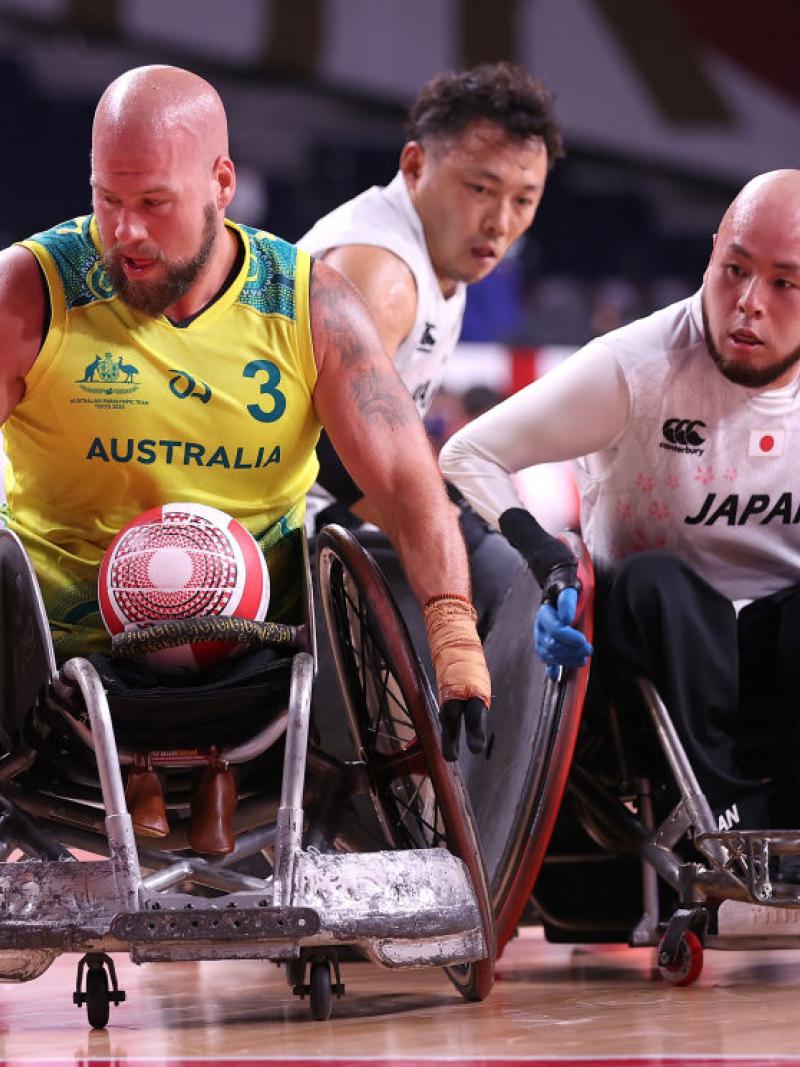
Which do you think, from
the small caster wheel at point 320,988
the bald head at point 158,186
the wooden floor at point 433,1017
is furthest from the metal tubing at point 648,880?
the bald head at point 158,186

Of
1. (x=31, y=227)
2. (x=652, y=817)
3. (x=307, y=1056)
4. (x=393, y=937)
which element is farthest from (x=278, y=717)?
(x=31, y=227)

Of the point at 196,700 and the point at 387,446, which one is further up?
the point at 387,446

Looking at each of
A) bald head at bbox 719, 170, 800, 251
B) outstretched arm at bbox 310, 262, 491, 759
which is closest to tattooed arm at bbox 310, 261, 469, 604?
outstretched arm at bbox 310, 262, 491, 759

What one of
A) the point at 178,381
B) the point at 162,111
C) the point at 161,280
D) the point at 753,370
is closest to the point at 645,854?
the point at 753,370

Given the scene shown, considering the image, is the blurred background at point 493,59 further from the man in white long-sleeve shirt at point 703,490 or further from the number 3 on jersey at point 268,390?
the number 3 on jersey at point 268,390

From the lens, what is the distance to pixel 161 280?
10.5 ft

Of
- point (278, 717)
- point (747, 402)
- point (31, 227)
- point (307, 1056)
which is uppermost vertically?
point (31, 227)

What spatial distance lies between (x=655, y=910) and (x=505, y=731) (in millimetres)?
428

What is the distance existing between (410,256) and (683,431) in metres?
1.20

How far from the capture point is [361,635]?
3371mm

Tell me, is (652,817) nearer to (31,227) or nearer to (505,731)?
(505,731)

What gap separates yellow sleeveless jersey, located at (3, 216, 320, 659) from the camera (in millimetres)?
3180

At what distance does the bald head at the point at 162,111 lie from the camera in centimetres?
313

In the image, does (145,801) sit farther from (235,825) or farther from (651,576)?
(651,576)
